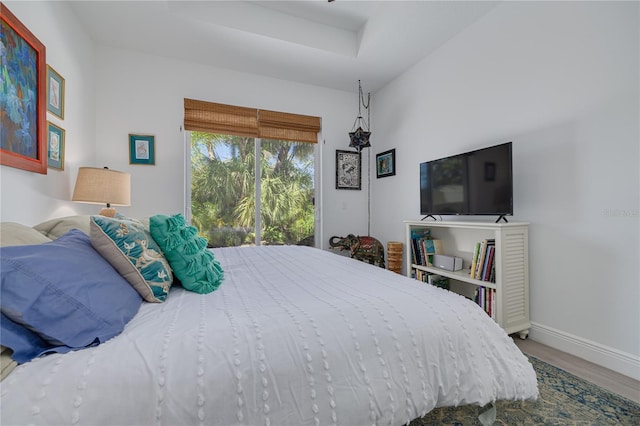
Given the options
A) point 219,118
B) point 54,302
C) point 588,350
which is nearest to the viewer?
point 54,302

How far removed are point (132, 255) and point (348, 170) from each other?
327cm

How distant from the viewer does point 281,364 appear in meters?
0.75

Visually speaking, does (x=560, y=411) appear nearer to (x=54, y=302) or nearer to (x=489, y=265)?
(x=489, y=265)

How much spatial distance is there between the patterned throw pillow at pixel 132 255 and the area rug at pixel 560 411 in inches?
49.3

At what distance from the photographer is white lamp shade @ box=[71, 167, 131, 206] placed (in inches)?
82.6

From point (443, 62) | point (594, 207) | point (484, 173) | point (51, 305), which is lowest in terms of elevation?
point (51, 305)

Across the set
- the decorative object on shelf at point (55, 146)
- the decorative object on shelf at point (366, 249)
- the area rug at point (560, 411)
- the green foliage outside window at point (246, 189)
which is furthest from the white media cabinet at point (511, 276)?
the decorative object on shelf at point (55, 146)

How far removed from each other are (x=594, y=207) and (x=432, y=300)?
62.3 inches

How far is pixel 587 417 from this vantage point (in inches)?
49.8

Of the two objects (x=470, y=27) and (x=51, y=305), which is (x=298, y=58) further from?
(x=51, y=305)

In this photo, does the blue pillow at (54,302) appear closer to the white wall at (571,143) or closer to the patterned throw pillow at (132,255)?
the patterned throw pillow at (132,255)

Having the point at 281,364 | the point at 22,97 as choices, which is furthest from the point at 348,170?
the point at 281,364

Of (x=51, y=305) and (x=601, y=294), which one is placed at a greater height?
(x=51, y=305)

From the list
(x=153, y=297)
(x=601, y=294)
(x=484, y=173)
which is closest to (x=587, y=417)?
(x=601, y=294)
